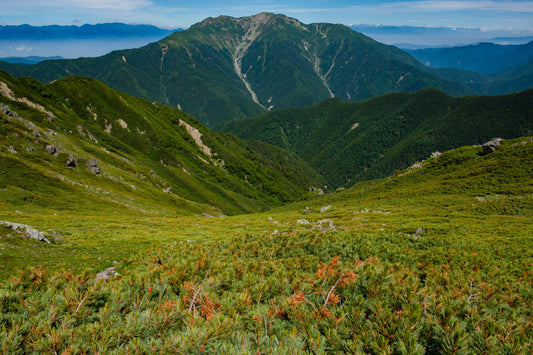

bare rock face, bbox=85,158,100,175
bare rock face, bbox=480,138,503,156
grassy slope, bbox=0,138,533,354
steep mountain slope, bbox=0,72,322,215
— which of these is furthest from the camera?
bare rock face, bbox=480,138,503,156

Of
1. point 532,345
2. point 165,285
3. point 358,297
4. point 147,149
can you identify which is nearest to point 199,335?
point 165,285

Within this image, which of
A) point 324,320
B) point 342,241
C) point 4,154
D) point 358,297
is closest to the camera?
point 324,320

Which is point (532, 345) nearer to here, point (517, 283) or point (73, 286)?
point (517, 283)

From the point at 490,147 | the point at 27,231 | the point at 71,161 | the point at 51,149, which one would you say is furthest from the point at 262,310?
the point at 490,147

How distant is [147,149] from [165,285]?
18692 centimetres

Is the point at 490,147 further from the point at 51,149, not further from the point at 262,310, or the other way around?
the point at 51,149

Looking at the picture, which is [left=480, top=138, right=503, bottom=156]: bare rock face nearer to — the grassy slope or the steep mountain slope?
the grassy slope

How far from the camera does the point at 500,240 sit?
22.7m

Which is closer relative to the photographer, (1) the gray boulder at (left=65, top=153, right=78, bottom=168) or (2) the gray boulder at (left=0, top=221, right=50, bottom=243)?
(2) the gray boulder at (left=0, top=221, right=50, bottom=243)

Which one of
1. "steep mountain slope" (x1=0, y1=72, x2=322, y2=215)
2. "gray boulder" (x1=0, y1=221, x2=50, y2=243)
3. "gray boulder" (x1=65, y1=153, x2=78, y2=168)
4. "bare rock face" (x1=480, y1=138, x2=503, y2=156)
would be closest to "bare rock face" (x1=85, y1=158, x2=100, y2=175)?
"steep mountain slope" (x1=0, y1=72, x2=322, y2=215)

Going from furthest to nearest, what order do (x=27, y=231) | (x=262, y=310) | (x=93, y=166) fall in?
1. (x=93, y=166)
2. (x=27, y=231)
3. (x=262, y=310)

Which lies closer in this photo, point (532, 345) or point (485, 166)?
point (532, 345)

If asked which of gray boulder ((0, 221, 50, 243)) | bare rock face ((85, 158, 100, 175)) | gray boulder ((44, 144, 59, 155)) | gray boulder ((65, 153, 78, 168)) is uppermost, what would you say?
gray boulder ((44, 144, 59, 155))

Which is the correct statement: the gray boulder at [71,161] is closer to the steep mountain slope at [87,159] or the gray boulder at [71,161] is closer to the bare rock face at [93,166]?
the steep mountain slope at [87,159]
